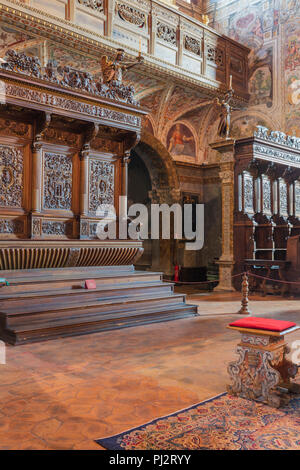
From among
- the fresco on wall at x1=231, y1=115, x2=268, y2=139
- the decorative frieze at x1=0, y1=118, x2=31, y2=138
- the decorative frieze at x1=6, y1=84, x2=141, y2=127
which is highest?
the fresco on wall at x1=231, y1=115, x2=268, y2=139

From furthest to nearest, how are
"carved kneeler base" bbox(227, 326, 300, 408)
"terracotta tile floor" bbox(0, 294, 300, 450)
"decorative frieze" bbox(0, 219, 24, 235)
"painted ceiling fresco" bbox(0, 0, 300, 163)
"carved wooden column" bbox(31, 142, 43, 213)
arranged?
"painted ceiling fresco" bbox(0, 0, 300, 163), "carved wooden column" bbox(31, 142, 43, 213), "decorative frieze" bbox(0, 219, 24, 235), "carved kneeler base" bbox(227, 326, 300, 408), "terracotta tile floor" bbox(0, 294, 300, 450)

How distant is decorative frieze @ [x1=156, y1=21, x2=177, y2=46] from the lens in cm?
1111

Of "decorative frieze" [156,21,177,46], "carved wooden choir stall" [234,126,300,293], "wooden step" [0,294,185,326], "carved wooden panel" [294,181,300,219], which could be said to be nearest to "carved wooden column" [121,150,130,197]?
"wooden step" [0,294,185,326]

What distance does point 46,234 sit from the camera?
6.96 metres

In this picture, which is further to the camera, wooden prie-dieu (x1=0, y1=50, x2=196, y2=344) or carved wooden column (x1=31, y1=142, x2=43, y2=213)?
carved wooden column (x1=31, y1=142, x2=43, y2=213)

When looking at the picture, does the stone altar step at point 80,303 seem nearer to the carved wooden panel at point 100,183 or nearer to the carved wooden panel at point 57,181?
the carved wooden panel at point 57,181

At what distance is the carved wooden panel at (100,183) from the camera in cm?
764

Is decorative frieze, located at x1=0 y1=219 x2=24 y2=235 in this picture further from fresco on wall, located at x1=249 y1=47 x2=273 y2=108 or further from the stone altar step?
fresco on wall, located at x1=249 y1=47 x2=273 y2=108

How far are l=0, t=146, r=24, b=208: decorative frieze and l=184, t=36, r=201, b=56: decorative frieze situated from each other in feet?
23.2

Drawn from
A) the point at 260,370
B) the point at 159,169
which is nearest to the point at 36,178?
the point at 260,370

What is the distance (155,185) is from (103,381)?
33.9 ft

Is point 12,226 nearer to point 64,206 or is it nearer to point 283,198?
point 64,206

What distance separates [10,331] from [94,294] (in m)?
1.60
